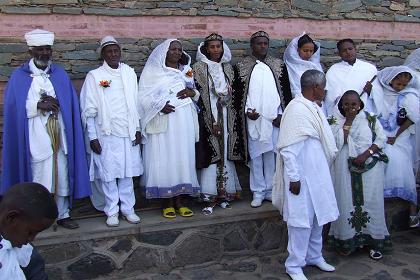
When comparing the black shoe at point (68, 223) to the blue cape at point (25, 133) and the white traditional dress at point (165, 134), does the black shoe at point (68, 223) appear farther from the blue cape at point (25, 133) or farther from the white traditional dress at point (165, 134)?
the white traditional dress at point (165, 134)

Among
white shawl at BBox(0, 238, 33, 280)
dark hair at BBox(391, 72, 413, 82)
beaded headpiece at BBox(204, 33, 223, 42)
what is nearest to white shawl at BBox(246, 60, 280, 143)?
beaded headpiece at BBox(204, 33, 223, 42)

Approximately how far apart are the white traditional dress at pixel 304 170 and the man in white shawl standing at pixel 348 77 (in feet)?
4.34

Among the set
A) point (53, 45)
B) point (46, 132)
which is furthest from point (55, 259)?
point (53, 45)

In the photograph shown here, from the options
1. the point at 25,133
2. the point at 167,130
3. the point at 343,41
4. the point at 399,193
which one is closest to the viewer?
the point at 25,133

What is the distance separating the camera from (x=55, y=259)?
4469mm

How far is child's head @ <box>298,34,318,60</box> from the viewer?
224 inches

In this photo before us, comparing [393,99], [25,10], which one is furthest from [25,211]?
[393,99]

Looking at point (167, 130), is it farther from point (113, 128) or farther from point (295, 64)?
point (295, 64)

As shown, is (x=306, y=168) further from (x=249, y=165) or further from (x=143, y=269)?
(x=143, y=269)

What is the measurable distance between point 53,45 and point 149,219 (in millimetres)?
2000

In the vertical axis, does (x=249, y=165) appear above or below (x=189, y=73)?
below

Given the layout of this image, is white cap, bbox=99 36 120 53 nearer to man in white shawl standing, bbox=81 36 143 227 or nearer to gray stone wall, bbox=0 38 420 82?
man in white shawl standing, bbox=81 36 143 227

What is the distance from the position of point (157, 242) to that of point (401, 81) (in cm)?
324

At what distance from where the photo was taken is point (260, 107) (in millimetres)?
5398
